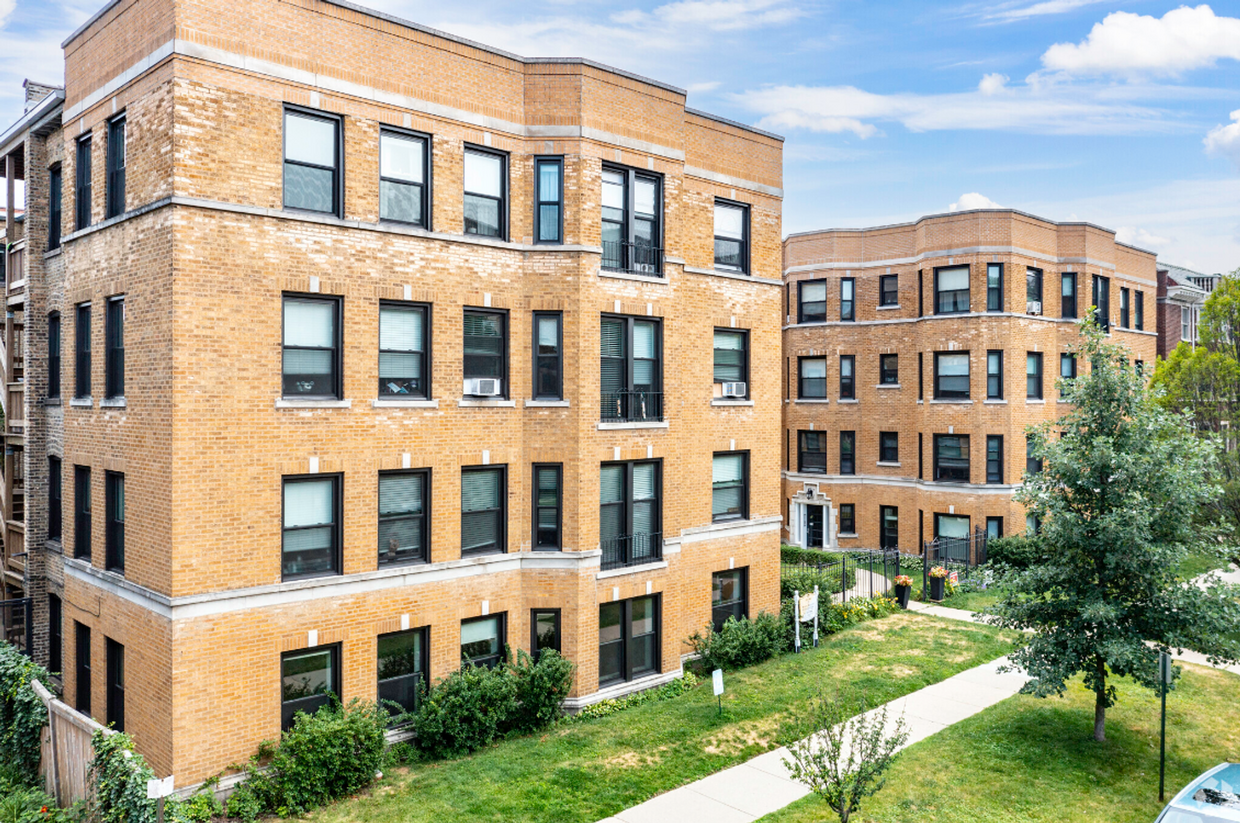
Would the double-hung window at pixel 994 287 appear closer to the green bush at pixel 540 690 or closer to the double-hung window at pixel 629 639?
the double-hung window at pixel 629 639

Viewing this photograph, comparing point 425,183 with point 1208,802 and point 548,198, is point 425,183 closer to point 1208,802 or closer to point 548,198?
point 548,198

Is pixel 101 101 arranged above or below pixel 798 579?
above

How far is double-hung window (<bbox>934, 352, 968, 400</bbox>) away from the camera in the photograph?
31.9 meters

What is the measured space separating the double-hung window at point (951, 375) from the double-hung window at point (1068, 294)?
515 cm

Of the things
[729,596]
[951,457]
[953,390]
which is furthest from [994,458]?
[729,596]

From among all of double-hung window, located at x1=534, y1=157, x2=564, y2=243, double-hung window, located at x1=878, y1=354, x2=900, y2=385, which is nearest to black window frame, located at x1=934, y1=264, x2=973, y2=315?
double-hung window, located at x1=878, y1=354, x2=900, y2=385

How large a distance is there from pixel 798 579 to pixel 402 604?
11519 mm

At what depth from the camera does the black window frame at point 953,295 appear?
31.5 m

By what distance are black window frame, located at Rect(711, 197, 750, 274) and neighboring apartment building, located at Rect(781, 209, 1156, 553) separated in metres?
13.9

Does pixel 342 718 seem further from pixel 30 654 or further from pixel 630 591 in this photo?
pixel 30 654

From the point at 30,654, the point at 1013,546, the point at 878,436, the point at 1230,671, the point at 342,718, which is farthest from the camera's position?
the point at 878,436

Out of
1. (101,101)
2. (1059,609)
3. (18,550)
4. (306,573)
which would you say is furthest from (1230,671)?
(18,550)

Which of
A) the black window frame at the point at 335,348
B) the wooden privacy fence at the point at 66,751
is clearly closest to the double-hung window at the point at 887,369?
the black window frame at the point at 335,348

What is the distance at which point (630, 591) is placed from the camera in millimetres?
17625
